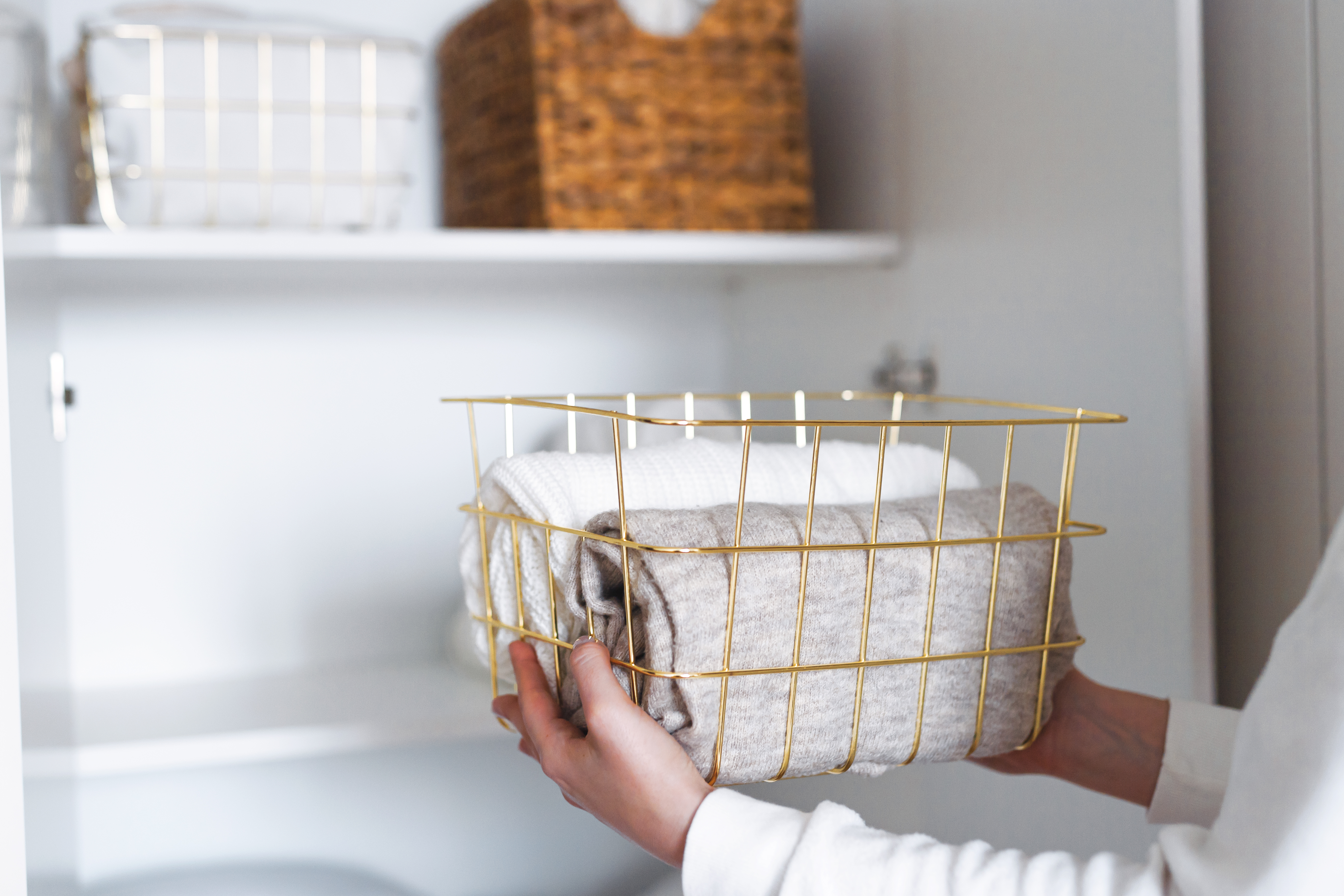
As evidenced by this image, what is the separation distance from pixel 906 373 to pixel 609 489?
0.51 meters

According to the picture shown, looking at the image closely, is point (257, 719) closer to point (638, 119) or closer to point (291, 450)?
point (291, 450)

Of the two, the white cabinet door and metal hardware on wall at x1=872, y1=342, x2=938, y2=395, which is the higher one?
metal hardware on wall at x1=872, y1=342, x2=938, y2=395

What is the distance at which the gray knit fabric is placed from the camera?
487 millimetres

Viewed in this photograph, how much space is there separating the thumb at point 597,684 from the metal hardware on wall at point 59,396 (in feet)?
2.19

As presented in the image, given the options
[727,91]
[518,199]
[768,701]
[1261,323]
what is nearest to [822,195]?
[727,91]

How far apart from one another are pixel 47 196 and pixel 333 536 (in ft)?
1.43

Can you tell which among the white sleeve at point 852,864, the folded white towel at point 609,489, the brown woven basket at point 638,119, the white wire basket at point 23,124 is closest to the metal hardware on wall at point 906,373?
the brown woven basket at point 638,119

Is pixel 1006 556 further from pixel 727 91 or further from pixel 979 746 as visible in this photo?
pixel 727 91

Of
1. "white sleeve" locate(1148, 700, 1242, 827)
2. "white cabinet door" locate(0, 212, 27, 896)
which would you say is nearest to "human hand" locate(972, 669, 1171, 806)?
"white sleeve" locate(1148, 700, 1242, 827)

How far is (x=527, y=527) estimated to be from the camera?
1.86 feet

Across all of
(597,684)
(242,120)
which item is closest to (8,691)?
(597,684)

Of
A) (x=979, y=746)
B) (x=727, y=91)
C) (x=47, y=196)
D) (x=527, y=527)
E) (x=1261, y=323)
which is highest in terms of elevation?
(x=727, y=91)

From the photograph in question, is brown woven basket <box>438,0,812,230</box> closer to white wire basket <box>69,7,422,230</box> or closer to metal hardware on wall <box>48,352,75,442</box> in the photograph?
white wire basket <box>69,7,422,230</box>

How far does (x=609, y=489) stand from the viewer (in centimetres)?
55
